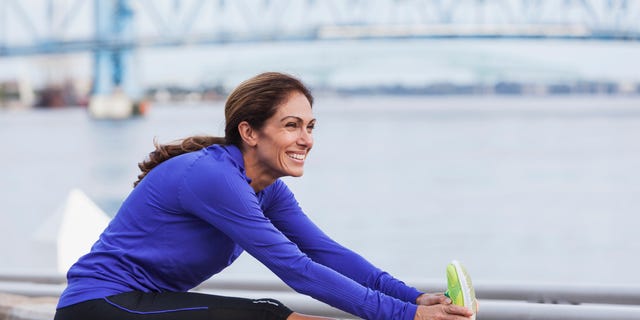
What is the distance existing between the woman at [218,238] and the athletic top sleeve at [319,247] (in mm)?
98

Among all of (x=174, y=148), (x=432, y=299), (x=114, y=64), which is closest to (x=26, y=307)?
(x=174, y=148)

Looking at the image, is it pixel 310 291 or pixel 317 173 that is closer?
pixel 310 291

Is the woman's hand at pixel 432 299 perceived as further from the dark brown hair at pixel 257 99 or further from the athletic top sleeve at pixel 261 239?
the dark brown hair at pixel 257 99

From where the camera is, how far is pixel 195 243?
4.90 feet

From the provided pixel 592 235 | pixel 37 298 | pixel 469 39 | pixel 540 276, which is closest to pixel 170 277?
pixel 37 298

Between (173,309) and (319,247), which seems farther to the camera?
(319,247)

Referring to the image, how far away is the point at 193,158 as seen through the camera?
4.82ft

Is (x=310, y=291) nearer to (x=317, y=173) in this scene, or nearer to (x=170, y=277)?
(x=170, y=277)

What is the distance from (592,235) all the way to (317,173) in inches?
297

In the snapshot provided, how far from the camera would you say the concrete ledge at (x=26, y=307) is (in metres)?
1.96

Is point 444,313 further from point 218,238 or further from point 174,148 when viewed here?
point 174,148

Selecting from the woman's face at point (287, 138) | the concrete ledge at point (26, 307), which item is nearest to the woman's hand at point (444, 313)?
the woman's face at point (287, 138)

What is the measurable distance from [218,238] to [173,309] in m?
0.13

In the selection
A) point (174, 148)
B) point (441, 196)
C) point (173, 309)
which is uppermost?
point (441, 196)
